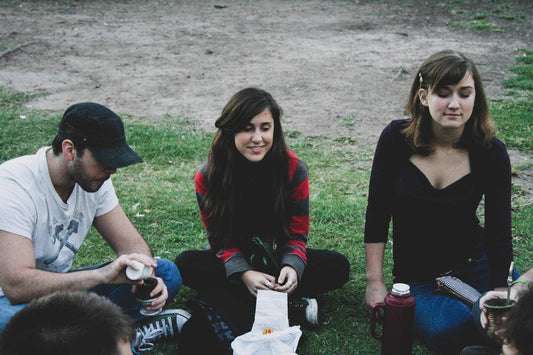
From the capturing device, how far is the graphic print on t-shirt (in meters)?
3.31

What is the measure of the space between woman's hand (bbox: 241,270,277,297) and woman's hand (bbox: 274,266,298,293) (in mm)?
37

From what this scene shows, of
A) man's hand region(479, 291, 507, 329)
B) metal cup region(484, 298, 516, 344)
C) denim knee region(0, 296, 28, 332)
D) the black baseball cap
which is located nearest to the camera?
metal cup region(484, 298, 516, 344)

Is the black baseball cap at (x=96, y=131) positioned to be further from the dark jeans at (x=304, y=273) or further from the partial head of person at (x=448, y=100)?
the partial head of person at (x=448, y=100)

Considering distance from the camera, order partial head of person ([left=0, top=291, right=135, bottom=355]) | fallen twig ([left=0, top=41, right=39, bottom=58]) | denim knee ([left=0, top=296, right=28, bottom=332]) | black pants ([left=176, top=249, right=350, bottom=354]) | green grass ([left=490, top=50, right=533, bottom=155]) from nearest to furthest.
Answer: partial head of person ([left=0, top=291, right=135, bottom=355]) < denim knee ([left=0, top=296, right=28, bottom=332]) < black pants ([left=176, top=249, right=350, bottom=354]) < green grass ([left=490, top=50, right=533, bottom=155]) < fallen twig ([left=0, top=41, right=39, bottom=58])

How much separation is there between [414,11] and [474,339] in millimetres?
12143

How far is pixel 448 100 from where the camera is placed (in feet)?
10.8

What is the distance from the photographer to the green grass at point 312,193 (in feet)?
12.6

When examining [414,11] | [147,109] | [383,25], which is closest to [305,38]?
[383,25]

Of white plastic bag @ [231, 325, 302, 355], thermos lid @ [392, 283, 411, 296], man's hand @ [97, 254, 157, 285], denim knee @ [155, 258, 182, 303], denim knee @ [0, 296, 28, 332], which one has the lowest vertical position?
white plastic bag @ [231, 325, 302, 355]

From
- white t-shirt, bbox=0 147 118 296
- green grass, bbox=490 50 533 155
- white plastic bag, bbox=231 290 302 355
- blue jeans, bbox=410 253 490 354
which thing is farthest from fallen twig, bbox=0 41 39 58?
blue jeans, bbox=410 253 490 354

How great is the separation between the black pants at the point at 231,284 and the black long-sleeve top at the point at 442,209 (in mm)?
450

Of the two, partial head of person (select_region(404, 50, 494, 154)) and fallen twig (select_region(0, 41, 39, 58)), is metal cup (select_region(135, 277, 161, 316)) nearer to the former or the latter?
partial head of person (select_region(404, 50, 494, 154))

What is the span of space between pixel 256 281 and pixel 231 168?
27.1 inches

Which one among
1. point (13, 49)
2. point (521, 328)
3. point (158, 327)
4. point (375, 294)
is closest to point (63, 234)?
point (158, 327)
